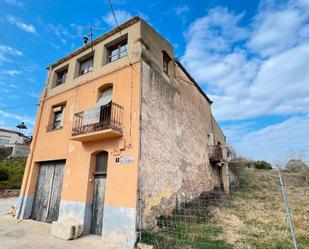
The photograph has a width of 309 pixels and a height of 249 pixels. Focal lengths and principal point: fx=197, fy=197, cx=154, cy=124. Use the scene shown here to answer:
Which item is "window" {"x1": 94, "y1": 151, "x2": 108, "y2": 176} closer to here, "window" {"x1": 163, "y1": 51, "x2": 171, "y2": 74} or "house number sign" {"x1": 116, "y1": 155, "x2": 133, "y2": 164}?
"house number sign" {"x1": 116, "y1": 155, "x2": 133, "y2": 164}

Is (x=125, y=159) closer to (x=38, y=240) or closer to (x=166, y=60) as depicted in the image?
(x=38, y=240)

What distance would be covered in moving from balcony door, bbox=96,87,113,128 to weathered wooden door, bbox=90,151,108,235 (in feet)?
4.76

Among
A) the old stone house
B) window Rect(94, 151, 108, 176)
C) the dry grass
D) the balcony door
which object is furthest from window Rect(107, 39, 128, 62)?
the dry grass

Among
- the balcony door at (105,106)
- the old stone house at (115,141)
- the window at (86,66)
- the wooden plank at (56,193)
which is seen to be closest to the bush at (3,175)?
the old stone house at (115,141)

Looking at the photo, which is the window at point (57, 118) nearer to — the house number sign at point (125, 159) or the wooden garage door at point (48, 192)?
the wooden garage door at point (48, 192)

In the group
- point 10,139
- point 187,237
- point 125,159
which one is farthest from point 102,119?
point 10,139

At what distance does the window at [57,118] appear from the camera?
1156 cm

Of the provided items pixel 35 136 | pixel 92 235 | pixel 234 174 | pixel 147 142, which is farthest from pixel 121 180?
pixel 234 174

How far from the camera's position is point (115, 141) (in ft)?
26.0

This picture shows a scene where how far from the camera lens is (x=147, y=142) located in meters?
7.82

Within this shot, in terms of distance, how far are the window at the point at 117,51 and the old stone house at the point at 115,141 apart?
0.16ft

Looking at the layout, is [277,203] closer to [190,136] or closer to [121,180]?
[190,136]

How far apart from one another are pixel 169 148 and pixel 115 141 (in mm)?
2774

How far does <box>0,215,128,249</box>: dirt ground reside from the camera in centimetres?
620
